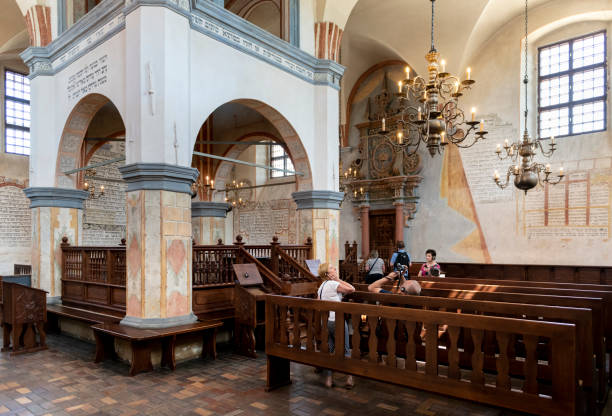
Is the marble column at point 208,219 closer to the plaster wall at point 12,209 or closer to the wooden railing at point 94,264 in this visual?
the wooden railing at point 94,264

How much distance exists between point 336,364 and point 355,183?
1158 cm

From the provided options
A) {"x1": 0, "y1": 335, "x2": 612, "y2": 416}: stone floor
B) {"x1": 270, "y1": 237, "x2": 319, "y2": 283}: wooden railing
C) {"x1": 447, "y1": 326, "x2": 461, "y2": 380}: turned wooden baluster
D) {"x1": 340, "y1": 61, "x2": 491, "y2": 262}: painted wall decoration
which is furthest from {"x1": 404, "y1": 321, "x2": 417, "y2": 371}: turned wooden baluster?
{"x1": 340, "y1": 61, "x2": 491, "y2": 262}: painted wall decoration

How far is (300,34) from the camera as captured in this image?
9.01 metres

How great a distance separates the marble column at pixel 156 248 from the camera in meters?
5.70

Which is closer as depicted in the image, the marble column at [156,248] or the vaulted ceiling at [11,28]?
the marble column at [156,248]

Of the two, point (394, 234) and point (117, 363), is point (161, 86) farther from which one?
point (394, 234)

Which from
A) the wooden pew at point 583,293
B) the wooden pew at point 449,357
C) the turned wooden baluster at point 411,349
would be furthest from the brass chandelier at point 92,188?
the turned wooden baluster at point 411,349

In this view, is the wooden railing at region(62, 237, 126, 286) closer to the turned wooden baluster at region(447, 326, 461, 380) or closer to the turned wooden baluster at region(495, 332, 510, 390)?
the turned wooden baluster at region(447, 326, 461, 380)

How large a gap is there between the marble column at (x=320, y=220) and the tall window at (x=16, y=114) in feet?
32.1

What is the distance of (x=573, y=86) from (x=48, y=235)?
13.8 m

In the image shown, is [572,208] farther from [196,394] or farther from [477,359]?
[196,394]

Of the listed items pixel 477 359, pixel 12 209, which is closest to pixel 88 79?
pixel 477 359

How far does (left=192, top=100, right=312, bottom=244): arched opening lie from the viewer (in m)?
12.8

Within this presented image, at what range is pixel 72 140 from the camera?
8359 millimetres
